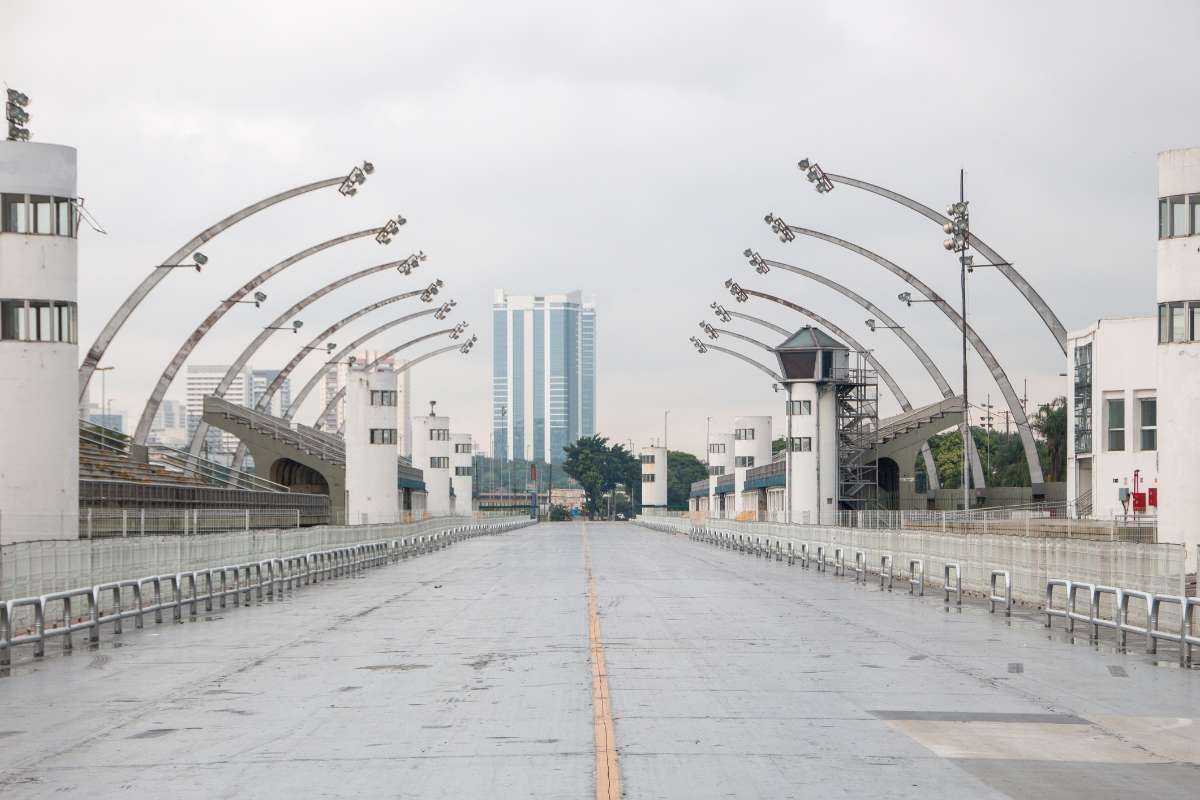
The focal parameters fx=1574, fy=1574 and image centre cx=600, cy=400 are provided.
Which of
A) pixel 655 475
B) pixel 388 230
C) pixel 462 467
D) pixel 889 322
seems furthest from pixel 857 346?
pixel 655 475

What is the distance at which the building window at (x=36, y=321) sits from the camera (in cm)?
3953

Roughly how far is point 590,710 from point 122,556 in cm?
1495

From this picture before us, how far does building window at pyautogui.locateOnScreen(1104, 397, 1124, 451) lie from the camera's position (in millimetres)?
71875

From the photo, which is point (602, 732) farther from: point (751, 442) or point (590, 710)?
point (751, 442)

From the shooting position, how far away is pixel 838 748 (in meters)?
13.1

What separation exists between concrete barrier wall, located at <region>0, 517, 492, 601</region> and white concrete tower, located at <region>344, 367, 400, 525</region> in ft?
118

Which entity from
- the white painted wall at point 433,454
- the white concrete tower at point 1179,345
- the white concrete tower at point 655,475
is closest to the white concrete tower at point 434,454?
the white painted wall at point 433,454

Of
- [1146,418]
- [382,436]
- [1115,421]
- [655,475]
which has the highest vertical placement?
[1146,418]

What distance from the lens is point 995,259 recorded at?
238ft

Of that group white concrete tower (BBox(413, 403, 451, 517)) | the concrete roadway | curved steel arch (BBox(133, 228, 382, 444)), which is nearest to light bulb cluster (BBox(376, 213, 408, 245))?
curved steel arch (BBox(133, 228, 382, 444))

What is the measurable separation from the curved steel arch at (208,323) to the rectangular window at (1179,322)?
113ft

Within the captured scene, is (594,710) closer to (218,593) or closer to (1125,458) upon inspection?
(218,593)

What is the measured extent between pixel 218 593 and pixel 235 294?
129 ft

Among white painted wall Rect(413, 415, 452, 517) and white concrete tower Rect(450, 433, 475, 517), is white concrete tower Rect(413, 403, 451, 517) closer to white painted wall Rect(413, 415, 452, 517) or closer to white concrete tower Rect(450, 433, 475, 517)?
white painted wall Rect(413, 415, 452, 517)
